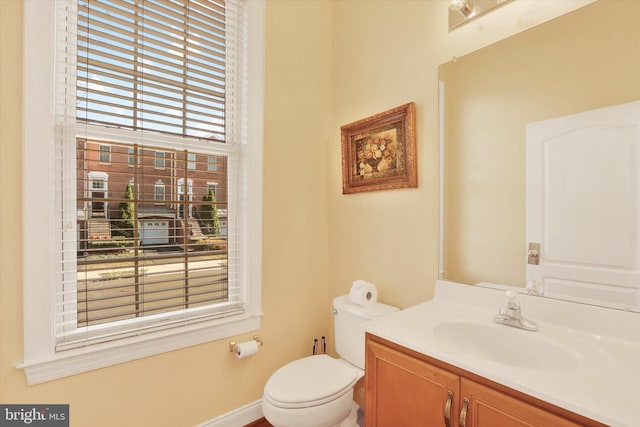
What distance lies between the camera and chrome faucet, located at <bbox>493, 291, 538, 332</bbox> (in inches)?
46.1

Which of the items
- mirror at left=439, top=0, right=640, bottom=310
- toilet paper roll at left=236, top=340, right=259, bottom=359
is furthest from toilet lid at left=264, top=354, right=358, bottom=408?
mirror at left=439, top=0, right=640, bottom=310

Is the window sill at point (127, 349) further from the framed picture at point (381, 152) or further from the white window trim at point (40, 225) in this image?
the framed picture at point (381, 152)

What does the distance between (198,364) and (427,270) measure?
134 centimetres

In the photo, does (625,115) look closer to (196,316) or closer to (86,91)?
(196,316)

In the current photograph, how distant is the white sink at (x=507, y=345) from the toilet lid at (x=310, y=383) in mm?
586

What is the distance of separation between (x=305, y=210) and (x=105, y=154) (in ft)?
3.81

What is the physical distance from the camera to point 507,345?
46.6 inches

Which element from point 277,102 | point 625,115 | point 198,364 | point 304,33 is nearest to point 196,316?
point 198,364

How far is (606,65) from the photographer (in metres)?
1.11

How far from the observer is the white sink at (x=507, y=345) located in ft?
3.43

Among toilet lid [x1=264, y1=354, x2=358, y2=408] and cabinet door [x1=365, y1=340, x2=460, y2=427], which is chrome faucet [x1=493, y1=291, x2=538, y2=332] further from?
toilet lid [x1=264, y1=354, x2=358, y2=408]

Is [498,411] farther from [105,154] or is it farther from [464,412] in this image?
[105,154]

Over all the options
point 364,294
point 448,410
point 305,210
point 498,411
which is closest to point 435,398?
point 448,410

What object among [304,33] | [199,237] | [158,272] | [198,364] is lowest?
[198,364]
